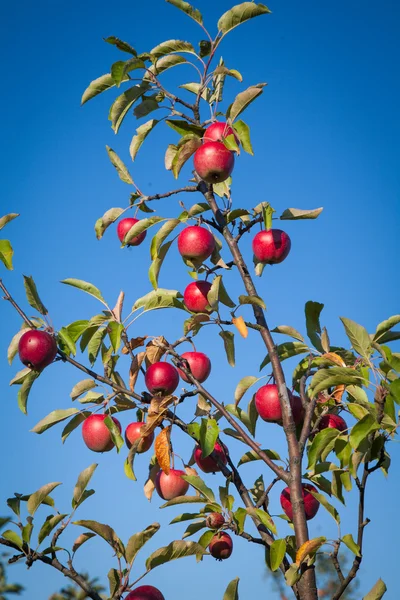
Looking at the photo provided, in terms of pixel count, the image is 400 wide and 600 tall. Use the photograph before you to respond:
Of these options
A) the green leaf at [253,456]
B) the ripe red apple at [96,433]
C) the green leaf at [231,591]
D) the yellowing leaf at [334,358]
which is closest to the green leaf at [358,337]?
the yellowing leaf at [334,358]

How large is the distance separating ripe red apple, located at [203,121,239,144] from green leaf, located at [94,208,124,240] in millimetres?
764

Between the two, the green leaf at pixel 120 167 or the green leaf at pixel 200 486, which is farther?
the green leaf at pixel 120 167

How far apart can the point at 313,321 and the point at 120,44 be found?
5.15 ft

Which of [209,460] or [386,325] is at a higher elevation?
[386,325]

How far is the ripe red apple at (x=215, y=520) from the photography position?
107 inches

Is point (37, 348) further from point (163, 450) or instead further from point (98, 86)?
point (98, 86)

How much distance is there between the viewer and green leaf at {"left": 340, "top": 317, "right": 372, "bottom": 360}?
2623 millimetres

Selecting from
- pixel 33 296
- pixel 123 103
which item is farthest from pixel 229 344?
pixel 123 103

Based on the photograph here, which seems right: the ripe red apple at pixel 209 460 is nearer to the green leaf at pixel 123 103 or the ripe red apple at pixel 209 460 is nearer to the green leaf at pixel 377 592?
the green leaf at pixel 377 592

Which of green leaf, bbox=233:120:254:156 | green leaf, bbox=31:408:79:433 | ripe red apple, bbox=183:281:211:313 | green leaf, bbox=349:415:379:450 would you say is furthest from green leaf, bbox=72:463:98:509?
green leaf, bbox=233:120:254:156

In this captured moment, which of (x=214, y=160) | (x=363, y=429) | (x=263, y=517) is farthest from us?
(x=214, y=160)

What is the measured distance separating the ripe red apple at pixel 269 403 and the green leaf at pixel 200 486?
39 cm

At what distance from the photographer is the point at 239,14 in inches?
127

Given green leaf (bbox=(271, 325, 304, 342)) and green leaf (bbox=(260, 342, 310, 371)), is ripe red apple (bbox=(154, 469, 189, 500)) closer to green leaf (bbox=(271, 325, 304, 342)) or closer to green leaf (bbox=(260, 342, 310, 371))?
green leaf (bbox=(260, 342, 310, 371))
